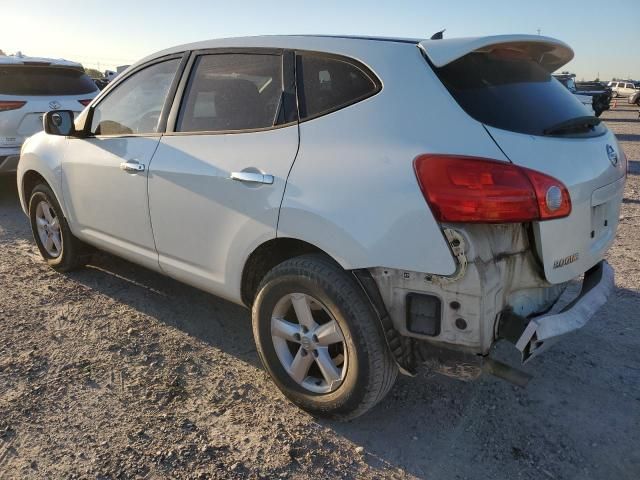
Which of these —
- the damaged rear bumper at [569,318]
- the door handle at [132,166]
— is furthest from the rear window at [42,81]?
the damaged rear bumper at [569,318]

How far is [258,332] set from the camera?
2.87 metres

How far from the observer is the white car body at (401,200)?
2199 millimetres

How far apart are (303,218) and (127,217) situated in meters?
1.59

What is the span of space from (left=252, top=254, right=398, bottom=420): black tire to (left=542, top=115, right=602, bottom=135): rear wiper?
110 centimetres

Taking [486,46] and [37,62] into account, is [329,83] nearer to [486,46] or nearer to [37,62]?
[486,46]

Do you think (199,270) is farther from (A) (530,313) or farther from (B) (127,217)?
(A) (530,313)

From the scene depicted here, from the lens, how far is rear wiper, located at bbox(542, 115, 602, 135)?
2.41m

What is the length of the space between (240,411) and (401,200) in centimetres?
141

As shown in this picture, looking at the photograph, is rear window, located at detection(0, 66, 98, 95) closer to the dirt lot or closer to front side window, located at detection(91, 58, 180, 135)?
front side window, located at detection(91, 58, 180, 135)

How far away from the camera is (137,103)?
144 inches

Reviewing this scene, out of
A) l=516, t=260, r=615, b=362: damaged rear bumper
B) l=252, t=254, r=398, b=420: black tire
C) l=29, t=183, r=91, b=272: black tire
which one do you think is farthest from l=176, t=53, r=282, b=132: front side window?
l=29, t=183, r=91, b=272: black tire

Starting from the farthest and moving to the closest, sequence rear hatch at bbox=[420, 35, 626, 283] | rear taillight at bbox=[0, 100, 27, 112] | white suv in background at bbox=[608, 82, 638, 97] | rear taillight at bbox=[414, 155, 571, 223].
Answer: white suv in background at bbox=[608, 82, 638, 97], rear taillight at bbox=[0, 100, 27, 112], rear hatch at bbox=[420, 35, 626, 283], rear taillight at bbox=[414, 155, 571, 223]

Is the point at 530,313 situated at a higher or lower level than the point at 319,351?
higher

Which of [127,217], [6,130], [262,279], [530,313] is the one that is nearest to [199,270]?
[262,279]
